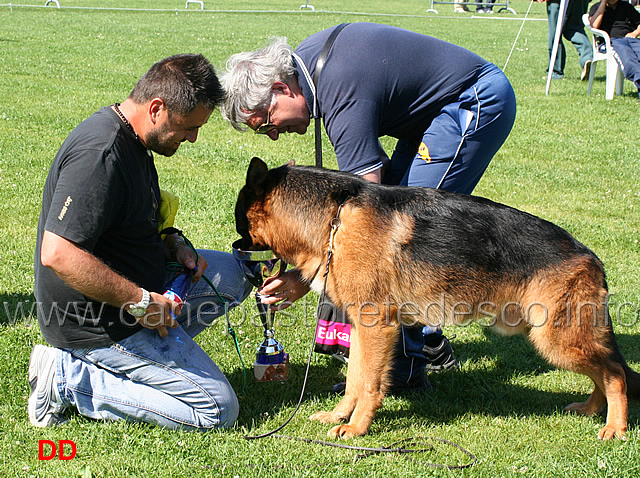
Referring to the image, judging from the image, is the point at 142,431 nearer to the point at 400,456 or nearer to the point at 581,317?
the point at 400,456

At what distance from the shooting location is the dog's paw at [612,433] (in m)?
3.61

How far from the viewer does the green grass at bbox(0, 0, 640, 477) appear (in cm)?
332

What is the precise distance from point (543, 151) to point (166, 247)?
769 cm

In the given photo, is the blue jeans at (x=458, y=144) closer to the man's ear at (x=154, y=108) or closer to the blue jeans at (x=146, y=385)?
the blue jeans at (x=146, y=385)

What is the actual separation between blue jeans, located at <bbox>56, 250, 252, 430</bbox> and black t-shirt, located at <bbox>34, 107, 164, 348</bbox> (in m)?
0.10

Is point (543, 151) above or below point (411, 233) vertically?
below

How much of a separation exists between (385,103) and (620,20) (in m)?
11.9

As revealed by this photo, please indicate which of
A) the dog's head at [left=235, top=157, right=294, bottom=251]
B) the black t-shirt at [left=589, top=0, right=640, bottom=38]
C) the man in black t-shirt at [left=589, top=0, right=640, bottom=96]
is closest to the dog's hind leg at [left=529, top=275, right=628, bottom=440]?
the dog's head at [left=235, top=157, right=294, bottom=251]

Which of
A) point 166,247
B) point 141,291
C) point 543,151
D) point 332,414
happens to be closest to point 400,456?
point 332,414

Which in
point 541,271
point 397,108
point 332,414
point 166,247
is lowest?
point 332,414

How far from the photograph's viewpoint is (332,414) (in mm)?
3826

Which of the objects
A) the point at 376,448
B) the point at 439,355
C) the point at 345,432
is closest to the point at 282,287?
the point at 345,432

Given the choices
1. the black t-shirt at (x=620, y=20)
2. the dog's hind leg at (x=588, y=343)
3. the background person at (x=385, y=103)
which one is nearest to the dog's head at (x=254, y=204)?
the background person at (x=385, y=103)

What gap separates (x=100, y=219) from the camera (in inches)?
122
